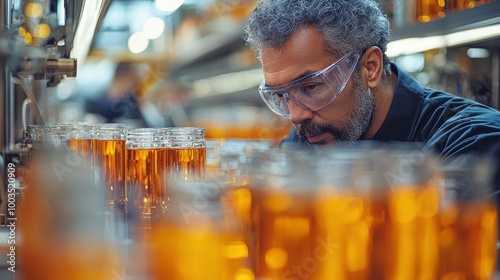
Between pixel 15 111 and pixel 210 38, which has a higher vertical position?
pixel 210 38

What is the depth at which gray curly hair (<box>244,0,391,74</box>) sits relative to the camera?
1.68 metres

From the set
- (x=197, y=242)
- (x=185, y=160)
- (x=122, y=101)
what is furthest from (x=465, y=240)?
(x=122, y=101)

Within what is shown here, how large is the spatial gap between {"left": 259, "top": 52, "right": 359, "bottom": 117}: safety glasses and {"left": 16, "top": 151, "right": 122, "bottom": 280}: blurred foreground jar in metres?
1.00

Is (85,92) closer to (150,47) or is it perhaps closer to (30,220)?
(150,47)

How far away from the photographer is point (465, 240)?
68 centimetres

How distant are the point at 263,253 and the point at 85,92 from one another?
8.65 metres

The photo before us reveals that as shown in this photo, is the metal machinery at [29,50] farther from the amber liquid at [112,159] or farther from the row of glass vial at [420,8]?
the row of glass vial at [420,8]

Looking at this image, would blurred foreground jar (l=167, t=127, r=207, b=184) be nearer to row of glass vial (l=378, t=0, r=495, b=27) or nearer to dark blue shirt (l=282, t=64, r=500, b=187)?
dark blue shirt (l=282, t=64, r=500, b=187)

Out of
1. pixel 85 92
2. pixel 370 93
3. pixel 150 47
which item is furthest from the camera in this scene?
pixel 85 92

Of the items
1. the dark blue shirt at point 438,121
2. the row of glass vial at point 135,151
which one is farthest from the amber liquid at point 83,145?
the dark blue shirt at point 438,121

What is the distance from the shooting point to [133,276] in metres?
0.66

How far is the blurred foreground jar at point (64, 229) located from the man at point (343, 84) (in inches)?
A: 39.7

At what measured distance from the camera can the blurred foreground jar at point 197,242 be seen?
65 centimetres

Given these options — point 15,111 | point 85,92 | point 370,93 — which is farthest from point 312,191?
point 85,92
